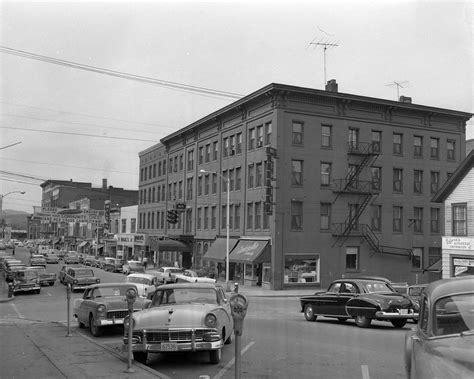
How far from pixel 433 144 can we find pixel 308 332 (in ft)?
115

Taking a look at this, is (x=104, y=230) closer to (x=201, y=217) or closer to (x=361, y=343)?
(x=201, y=217)

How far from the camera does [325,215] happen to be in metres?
41.4

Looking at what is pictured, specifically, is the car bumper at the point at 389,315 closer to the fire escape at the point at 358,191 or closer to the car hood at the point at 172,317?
the car hood at the point at 172,317

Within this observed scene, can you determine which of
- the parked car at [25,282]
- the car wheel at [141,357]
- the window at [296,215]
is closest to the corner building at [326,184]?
the window at [296,215]

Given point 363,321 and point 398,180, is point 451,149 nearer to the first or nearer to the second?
point 398,180

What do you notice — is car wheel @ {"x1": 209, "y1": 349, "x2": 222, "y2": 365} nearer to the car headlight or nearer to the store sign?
the car headlight

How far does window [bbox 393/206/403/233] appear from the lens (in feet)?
145

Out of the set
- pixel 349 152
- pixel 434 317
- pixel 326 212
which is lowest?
pixel 434 317

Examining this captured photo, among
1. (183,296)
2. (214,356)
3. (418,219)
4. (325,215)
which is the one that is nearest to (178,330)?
(214,356)

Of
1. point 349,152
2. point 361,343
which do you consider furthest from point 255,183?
point 361,343

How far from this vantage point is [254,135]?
42938 mm

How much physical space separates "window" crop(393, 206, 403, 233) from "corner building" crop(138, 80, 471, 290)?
8 cm

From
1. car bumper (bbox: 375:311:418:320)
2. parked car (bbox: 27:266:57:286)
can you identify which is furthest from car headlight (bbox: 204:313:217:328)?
parked car (bbox: 27:266:57:286)

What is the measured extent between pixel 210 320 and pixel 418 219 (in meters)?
39.0
